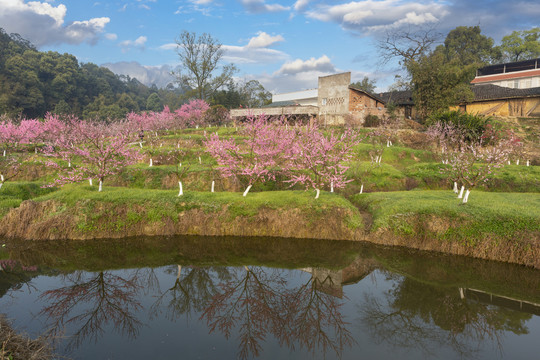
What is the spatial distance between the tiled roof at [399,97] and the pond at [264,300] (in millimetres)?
48327

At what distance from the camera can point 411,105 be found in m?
59.6

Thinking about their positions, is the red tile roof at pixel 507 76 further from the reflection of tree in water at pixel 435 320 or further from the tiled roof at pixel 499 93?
the reflection of tree in water at pixel 435 320

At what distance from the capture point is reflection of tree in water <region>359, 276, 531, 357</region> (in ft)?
35.7

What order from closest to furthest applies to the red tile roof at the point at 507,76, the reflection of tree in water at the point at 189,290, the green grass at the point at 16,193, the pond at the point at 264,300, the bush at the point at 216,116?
the pond at the point at 264,300, the reflection of tree in water at the point at 189,290, the green grass at the point at 16,193, the bush at the point at 216,116, the red tile roof at the point at 507,76

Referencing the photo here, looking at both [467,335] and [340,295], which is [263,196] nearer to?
[340,295]

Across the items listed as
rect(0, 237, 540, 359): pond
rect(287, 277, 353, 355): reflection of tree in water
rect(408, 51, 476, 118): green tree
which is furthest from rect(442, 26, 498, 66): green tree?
rect(287, 277, 353, 355): reflection of tree in water

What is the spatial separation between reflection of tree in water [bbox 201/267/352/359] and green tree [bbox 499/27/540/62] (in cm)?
10818

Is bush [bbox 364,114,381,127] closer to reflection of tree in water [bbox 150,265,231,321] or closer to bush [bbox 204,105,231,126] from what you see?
bush [bbox 204,105,231,126]

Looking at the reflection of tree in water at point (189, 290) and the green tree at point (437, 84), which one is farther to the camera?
the green tree at point (437, 84)

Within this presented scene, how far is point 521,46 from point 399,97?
54.0 m

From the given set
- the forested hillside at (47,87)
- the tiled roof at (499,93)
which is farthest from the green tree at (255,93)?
the tiled roof at (499,93)

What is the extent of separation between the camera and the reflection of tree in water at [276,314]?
432 inches

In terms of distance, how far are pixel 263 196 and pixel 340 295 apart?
10529mm

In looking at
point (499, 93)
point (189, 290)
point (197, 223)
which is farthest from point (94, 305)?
point (499, 93)
